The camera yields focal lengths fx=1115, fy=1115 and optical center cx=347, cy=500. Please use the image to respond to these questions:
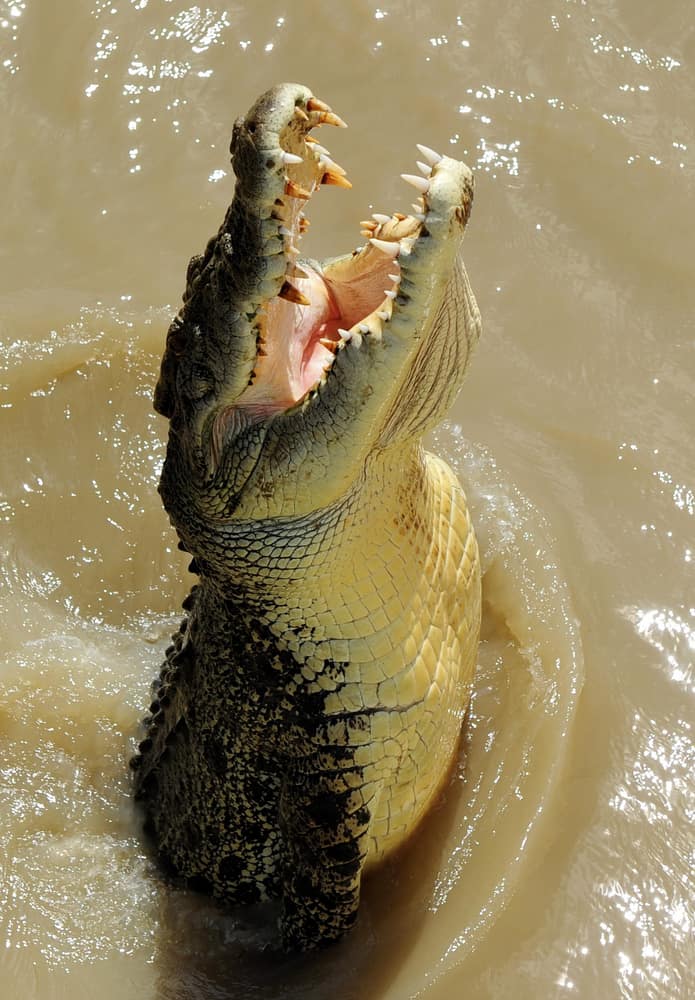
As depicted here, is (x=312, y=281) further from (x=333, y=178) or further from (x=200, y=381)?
(x=200, y=381)

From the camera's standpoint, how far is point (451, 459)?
384 cm

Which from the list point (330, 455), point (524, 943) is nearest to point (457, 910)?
point (524, 943)

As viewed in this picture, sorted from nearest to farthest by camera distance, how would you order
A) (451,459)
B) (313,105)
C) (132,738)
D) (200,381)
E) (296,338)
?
1. (313,105)
2. (200,381)
3. (296,338)
4. (132,738)
5. (451,459)

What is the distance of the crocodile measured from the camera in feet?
7.15

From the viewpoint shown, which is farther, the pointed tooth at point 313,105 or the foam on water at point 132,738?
the foam on water at point 132,738

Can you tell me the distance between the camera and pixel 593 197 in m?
4.42

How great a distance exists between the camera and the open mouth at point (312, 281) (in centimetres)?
213

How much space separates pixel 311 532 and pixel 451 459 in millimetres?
1399

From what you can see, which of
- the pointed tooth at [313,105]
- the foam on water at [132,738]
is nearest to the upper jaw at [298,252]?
the pointed tooth at [313,105]

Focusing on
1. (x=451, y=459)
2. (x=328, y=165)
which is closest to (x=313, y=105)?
(x=328, y=165)

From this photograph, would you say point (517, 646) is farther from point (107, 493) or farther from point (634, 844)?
point (107, 493)

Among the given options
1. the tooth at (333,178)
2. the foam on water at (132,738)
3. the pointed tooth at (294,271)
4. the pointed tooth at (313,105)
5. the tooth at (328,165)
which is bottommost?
the foam on water at (132,738)

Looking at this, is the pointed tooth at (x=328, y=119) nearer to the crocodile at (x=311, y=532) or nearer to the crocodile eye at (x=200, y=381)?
the crocodile at (x=311, y=532)

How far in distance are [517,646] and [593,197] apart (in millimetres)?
2020
